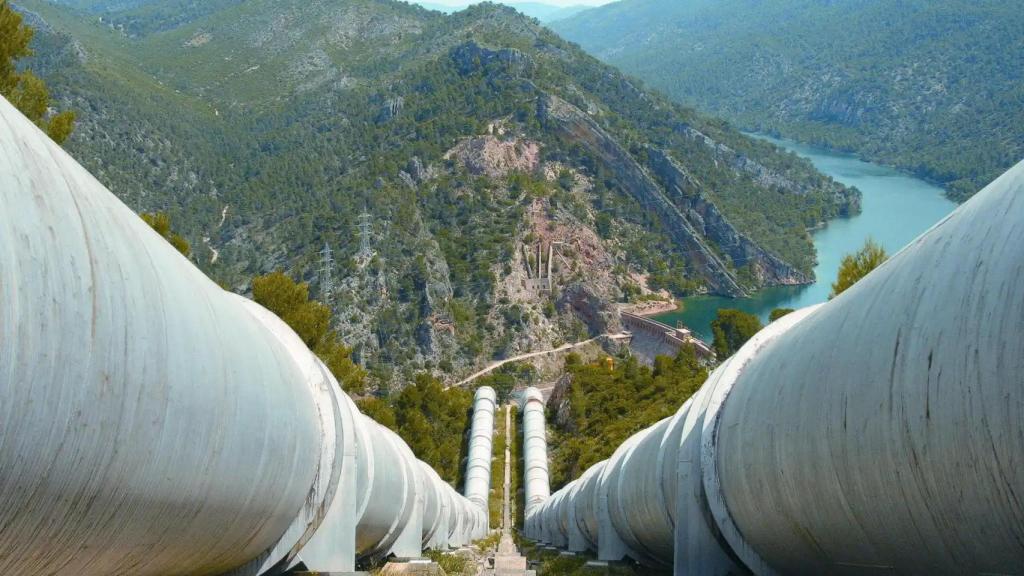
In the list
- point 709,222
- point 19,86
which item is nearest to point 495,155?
point 709,222

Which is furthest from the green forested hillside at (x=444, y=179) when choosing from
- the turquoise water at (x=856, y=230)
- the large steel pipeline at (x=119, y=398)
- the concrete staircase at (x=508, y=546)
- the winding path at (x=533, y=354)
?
the large steel pipeline at (x=119, y=398)

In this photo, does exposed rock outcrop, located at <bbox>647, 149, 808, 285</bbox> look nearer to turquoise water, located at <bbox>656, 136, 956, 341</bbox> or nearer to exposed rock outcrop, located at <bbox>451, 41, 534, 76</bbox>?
turquoise water, located at <bbox>656, 136, 956, 341</bbox>

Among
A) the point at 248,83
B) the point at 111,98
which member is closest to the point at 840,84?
the point at 248,83

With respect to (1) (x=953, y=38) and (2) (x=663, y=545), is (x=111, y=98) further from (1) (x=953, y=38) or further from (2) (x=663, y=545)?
(1) (x=953, y=38)

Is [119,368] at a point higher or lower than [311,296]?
lower

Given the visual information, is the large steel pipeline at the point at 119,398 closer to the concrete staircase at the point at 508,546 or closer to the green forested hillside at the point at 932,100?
the concrete staircase at the point at 508,546

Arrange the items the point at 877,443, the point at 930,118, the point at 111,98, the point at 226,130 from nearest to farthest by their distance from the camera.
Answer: the point at 877,443 → the point at 111,98 → the point at 226,130 → the point at 930,118

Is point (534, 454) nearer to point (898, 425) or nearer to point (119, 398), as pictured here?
point (898, 425)
